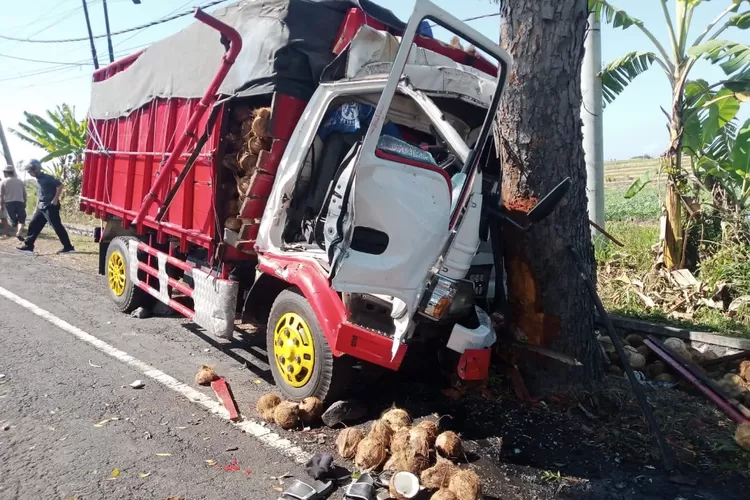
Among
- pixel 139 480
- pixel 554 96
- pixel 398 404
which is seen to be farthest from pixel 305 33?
pixel 139 480

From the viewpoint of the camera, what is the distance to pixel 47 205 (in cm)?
1138

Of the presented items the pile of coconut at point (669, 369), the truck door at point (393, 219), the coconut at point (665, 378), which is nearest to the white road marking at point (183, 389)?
the truck door at point (393, 219)

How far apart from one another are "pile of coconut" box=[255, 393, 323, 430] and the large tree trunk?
1567 mm

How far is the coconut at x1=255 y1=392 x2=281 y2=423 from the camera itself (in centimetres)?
392

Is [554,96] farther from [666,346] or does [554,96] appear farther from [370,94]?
[666,346]

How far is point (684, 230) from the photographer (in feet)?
22.8

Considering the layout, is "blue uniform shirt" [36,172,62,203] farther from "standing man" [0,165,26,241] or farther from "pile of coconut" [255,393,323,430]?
"pile of coconut" [255,393,323,430]

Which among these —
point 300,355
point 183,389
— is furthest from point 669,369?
point 183,389

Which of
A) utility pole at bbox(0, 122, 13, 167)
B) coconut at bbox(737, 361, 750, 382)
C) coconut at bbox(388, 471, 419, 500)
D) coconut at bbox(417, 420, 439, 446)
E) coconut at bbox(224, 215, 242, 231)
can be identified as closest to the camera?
coconut at bbox(388, 471, 419, 500)

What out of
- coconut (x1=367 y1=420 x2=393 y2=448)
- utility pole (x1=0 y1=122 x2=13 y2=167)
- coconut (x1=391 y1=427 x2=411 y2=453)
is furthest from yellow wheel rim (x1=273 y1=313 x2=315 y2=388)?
utility pole (x1=0 y1=122 x2=13 y2=167)

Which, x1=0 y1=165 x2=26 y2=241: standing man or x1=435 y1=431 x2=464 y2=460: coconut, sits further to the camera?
x1=0 y1=165 x2=26 y2=241: standing man

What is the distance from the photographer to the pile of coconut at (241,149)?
4.48m

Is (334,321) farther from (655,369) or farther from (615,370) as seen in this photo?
(655,369)

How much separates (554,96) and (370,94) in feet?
4.24
